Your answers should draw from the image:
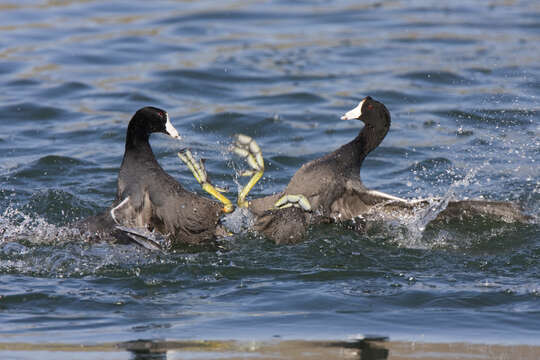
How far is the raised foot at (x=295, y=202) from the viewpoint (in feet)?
17.1

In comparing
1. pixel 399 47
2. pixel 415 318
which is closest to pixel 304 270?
pixel 415 318

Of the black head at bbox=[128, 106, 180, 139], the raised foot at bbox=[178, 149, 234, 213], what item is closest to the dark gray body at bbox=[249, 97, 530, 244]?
the raised foot at bbox=[178, 149, 234, 213]

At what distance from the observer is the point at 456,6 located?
12.8m

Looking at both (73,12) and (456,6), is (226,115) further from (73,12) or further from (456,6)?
(456,6)

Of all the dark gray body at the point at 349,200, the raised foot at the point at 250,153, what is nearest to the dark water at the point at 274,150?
the dark gray body at the point at 349,200

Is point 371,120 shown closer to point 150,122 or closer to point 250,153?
point 250,153

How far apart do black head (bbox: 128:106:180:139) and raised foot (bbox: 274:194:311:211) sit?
70 cm

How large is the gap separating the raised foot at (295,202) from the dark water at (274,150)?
0.23 m

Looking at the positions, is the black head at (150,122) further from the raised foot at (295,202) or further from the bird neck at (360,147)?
the bird neck at (360,147)

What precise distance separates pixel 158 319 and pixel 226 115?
186 inches

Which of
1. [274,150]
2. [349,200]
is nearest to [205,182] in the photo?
[349,200]

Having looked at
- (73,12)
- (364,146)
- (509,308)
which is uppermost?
(73,12)

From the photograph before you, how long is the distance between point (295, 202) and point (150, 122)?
0.95 meters

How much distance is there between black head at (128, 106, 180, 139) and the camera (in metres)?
5.18
